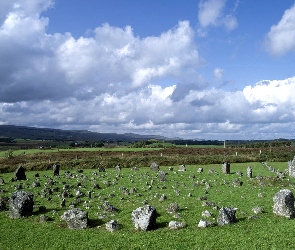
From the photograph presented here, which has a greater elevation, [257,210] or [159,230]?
[257,210]

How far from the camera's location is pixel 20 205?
91.2 feet

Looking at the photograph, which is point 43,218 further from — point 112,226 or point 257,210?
point 257,210

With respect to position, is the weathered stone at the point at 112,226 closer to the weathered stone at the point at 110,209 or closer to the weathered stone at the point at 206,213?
the weathered stone at the point at 110,209

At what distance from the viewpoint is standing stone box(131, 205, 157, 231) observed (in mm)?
23594

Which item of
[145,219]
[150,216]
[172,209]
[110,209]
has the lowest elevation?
[110,209]

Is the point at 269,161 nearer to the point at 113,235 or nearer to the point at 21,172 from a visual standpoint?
the point at 21,172

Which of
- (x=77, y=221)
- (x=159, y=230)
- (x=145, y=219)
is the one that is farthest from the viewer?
(x=77, y=221)

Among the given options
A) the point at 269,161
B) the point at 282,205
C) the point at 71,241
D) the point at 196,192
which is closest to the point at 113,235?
the point at 71,241

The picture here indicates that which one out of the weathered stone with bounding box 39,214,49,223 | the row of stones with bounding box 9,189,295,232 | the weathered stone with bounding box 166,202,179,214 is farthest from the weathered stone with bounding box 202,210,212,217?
the weathered stone with bounding box 39,214,49,223

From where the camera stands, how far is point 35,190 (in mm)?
40375

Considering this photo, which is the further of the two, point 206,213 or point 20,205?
point 20,205

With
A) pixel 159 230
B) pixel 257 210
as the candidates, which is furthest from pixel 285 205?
pixel 159 230

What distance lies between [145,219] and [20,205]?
11774 mm

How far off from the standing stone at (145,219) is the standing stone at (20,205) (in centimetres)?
1046
